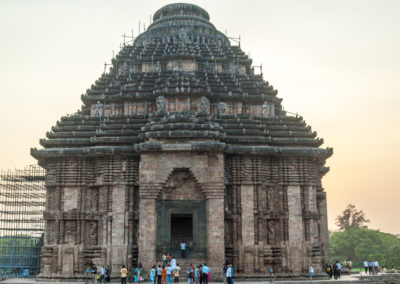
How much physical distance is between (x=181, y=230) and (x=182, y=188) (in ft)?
12.6

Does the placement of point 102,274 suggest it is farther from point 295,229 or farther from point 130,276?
point 295,229

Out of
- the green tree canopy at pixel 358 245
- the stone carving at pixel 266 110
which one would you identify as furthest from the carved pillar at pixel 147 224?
the green tree canopy at pixel 358 245

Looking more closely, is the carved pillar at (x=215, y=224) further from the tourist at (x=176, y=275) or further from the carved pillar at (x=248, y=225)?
the tourist at (x=176, y=275)

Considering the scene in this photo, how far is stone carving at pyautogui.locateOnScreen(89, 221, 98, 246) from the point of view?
93.6ft

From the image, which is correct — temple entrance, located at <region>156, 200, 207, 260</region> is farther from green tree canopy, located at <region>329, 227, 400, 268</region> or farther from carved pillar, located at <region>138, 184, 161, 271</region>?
green tree canopy, located at <region>329, 227, 400, 268</region>

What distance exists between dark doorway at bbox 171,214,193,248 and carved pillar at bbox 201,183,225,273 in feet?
10.5

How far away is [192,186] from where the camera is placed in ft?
92.2

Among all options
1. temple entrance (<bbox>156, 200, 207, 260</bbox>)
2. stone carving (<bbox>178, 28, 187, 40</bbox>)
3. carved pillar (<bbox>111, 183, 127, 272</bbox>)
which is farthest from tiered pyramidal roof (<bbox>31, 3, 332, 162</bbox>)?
temple entrance (<bbox>156, 200, 207, 260</bbox>)

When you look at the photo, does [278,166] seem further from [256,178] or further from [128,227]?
[128,227]

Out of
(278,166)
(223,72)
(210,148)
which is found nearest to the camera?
(210,148)

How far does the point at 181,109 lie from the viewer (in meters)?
32.3

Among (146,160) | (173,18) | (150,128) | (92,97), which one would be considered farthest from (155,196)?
(173,18)

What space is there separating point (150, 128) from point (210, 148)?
12.3 feet

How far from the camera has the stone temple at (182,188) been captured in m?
27.4
